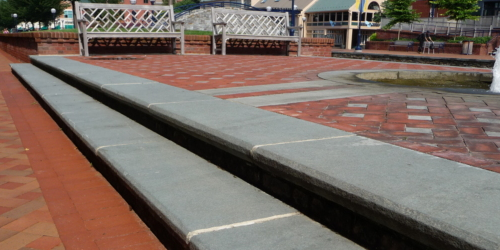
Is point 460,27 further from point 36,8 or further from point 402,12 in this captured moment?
point 36,8

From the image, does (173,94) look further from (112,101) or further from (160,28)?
(160,28)

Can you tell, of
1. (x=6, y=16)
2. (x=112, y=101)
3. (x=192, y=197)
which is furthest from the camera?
(x=6, y=16)

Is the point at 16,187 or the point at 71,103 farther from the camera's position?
the point at 71,103

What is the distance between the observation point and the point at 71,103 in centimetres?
439

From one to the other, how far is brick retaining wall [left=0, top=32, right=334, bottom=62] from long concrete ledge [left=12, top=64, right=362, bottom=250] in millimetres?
7314

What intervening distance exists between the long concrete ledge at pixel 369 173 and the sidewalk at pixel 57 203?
632 millimetres

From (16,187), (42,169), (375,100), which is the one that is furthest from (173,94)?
(375,100)

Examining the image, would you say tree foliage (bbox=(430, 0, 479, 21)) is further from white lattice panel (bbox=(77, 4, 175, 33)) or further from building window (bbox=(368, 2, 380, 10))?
white lattice panel (bbox=(77, 4, 175, 33))

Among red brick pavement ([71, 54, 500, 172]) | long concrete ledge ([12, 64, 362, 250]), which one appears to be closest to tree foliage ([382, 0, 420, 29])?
red brick pavement ([71, 54, 500, 172])

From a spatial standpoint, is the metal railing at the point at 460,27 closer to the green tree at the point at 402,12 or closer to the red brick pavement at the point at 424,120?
the green tree at the point at 402,12

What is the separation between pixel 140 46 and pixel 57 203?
30.4 feet

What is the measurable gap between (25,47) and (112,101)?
880 centimetres

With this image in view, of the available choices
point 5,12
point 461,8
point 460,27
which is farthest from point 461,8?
point 5,12

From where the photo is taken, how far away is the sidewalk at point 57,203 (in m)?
2.02
